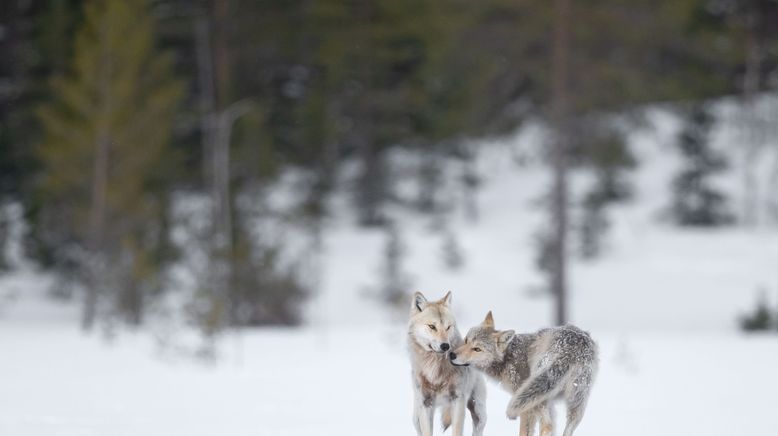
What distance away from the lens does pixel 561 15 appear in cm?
1822

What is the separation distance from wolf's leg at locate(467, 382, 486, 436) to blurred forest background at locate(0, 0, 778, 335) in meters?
8.44

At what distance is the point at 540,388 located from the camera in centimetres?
611

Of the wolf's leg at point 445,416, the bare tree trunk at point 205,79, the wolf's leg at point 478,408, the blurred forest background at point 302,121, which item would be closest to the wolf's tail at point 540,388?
the wolf's leg at point 478,408

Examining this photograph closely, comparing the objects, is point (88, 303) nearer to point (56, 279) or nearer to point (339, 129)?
point (56, 279)

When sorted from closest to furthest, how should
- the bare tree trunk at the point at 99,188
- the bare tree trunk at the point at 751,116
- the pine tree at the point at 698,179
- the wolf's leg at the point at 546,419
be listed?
the wolf's leg at the point at 546,419 < the bare tree trunk at the point at 99,188 < the bare tree trunk at the point at 751,116 < the pine tree at the point at 698,179

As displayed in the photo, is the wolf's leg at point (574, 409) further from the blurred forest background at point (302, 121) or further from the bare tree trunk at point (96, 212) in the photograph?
the bare tree trunk at point (96, 212)

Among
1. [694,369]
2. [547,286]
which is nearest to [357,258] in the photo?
[547,286]

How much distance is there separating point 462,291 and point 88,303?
1204 centimetres

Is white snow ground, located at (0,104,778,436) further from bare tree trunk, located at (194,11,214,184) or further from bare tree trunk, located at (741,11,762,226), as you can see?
bare tree trunk, located at (194,11,214,184)

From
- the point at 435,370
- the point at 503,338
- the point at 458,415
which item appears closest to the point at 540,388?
the point at 503,338

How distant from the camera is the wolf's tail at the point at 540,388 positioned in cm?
604

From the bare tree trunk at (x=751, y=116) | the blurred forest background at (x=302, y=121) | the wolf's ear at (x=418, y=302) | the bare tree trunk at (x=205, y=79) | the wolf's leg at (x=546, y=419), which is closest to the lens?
the wolf's leg at (x=546, y=419)

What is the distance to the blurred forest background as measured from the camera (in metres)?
19.1

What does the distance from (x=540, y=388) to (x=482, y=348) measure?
1.80ft
